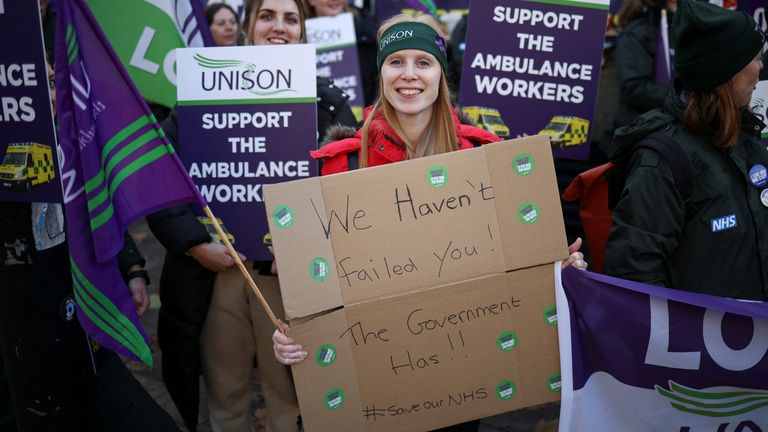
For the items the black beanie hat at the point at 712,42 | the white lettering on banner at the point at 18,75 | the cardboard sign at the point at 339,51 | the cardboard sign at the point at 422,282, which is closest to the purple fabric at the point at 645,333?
the cardboard sign at the point at 422,282

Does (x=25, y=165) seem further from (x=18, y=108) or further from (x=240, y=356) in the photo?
(x=240, y=356)

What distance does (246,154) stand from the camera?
127 inches

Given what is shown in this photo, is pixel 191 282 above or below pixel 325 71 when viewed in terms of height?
below

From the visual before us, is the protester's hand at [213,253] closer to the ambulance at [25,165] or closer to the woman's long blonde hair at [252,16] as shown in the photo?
the ambulance at [25,165]

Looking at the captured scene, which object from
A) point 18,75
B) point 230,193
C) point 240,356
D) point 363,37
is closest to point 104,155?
point 18,75

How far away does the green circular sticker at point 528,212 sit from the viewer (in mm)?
2357

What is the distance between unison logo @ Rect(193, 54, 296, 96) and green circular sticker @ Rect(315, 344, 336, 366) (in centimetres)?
134

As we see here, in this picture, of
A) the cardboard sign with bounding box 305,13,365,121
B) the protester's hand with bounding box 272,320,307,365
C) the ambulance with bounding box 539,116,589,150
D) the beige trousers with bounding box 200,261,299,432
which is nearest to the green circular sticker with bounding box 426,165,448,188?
the protester's hand with bounding box 272,320,307,365

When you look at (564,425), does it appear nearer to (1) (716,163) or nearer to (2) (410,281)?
(2) (410,281)

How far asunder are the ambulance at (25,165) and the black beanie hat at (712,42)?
7.58 ft

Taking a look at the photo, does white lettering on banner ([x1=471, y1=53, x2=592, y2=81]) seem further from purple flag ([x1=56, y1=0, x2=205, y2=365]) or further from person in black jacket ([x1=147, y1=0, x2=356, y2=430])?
purple flag ([x1=56, y1=0, x2=205, y2=365])

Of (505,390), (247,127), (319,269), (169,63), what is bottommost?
(505,390)

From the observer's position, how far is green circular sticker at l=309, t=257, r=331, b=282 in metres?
2.26

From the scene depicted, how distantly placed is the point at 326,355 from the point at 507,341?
58 centimetres
